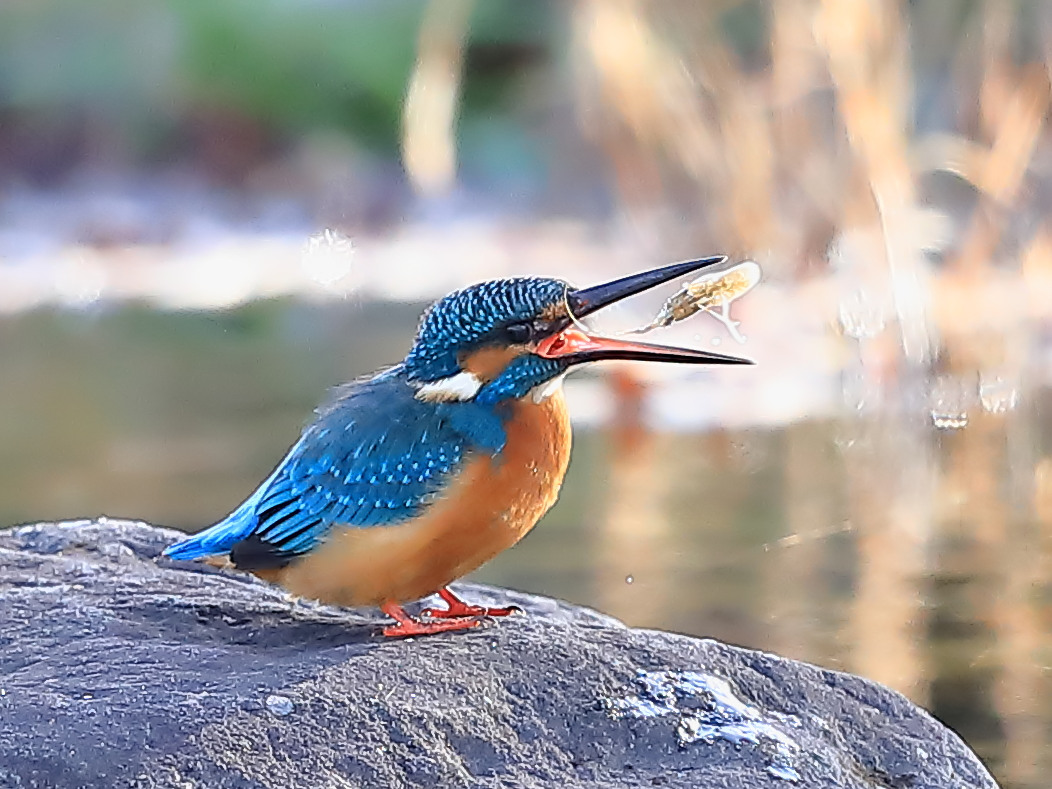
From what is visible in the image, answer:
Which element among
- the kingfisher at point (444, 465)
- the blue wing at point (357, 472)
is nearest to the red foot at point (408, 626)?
the kingfisher at point (444, 465)

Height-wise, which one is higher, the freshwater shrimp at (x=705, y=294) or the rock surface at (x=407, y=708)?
the freshwater shrimp at (x=705, y=294)

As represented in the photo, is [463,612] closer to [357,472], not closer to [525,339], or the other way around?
[357,472]

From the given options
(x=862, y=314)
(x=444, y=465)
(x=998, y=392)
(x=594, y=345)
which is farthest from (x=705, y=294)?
(x=998, y=392)

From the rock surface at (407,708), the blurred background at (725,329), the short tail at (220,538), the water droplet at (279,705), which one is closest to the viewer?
the rock surface at (407,708)

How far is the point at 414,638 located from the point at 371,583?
0.14 m

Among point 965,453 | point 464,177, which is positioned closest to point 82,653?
point 965,453

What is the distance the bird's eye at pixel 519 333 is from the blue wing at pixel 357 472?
0.15 metres

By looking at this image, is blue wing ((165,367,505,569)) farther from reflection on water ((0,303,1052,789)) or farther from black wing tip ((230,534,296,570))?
reflection on water ((0,303,1052,789))

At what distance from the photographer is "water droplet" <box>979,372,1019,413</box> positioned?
8.68 m

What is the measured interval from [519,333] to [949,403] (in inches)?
205

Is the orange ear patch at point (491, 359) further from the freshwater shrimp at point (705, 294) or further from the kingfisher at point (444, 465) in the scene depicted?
the freshwater shrimp at point (705, 294)

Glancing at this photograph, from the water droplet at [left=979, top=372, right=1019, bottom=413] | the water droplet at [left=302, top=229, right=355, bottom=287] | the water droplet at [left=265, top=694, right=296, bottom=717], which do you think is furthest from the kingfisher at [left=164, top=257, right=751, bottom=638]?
the water droplet at [left=302, top=229, right=355, bottom=287]

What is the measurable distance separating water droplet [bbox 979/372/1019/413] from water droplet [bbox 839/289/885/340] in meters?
0.54

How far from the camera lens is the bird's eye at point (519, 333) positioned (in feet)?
12.3
